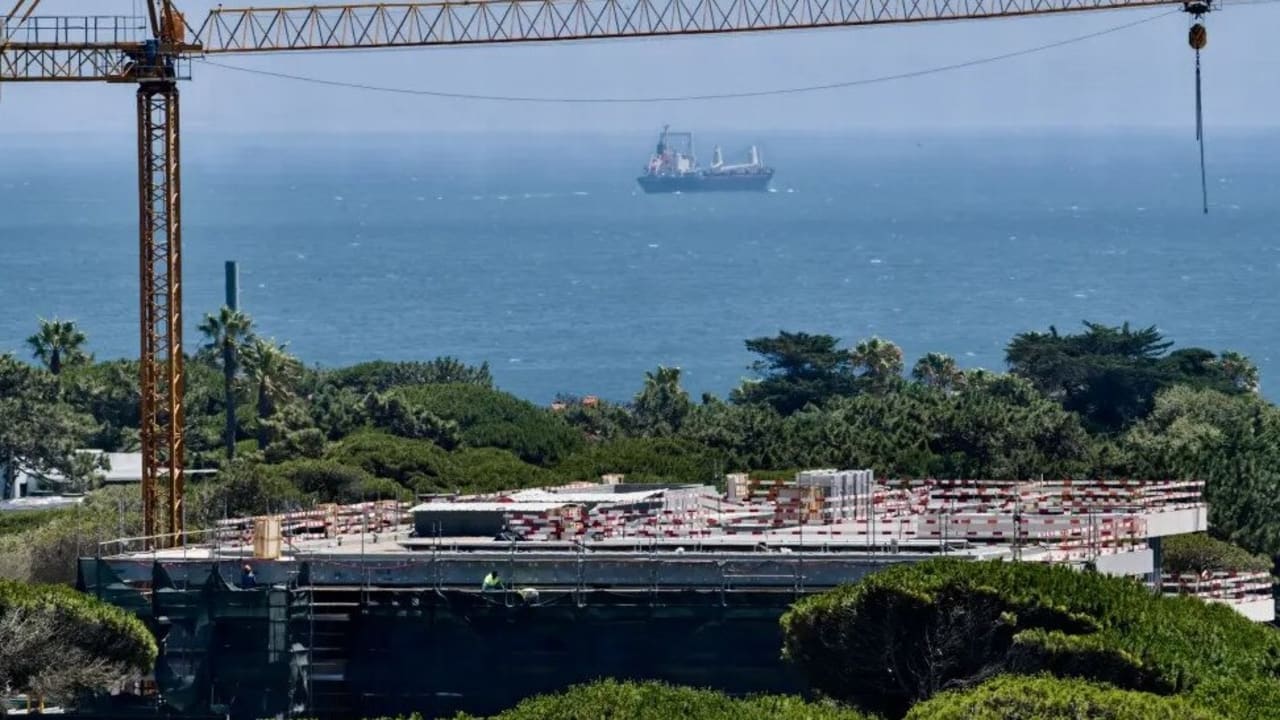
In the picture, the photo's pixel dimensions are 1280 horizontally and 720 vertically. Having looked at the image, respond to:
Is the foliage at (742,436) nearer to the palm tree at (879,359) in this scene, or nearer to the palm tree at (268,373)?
the palm tree at (268,373)

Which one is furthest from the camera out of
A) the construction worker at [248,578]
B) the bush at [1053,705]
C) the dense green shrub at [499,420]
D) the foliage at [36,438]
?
the foliage at [36,438]

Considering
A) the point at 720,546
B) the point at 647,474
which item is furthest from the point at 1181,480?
the point at 720,546

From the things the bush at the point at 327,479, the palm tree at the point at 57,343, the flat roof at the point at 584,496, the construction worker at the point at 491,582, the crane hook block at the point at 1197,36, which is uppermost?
the crane hook block at the point at 1197,36

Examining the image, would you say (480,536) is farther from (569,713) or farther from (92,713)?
(569,713)

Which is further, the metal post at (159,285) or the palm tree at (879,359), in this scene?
the palm tree at (879,359)

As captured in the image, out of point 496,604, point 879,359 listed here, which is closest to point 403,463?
point 496,604

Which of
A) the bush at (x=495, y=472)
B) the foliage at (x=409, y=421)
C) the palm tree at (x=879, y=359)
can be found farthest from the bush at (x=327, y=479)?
the palm tree at (x=879, y=359)

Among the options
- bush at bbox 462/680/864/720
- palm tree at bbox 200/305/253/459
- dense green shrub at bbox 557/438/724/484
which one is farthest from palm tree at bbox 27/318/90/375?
bush at bbox 462/680/864/720
